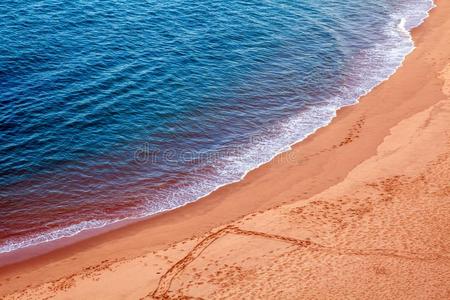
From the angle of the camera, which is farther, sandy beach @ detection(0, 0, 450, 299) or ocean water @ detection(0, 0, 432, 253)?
ocean water @ detection(0, 0, 432, 253)

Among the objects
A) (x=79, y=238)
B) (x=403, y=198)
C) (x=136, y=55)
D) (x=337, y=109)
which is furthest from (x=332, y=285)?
(x=136, y=55)

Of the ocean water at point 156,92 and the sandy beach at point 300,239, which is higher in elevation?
the ocean water at point 156,92

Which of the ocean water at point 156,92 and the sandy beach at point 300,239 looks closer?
the sandy beach at point 300,239

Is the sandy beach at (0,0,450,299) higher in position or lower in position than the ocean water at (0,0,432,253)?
lower

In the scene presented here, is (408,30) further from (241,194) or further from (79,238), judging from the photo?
(79,238)

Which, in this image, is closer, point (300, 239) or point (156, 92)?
point (300, 239)
